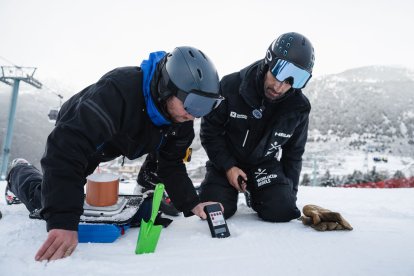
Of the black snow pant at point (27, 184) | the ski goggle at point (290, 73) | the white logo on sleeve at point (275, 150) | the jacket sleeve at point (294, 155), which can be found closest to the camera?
A: the black snow pant at point (27, 184)

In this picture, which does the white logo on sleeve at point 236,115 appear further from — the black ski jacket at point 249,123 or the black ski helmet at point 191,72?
the black ski helmet at point 191,72

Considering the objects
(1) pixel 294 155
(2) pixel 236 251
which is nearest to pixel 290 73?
(1) pixel 294 155

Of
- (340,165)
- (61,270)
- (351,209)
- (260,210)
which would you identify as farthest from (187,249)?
(340,165)

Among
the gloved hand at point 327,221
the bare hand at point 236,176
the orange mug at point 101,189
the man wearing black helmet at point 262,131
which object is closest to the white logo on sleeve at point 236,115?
the man wearing black helmet at point 262,131

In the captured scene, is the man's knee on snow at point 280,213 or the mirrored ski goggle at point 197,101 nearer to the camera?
the mirrored ski goggle at point 197,101

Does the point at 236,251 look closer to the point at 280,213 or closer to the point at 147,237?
the point at 147,237

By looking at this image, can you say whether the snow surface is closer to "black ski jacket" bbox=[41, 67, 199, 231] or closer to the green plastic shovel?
the green plastic shovel

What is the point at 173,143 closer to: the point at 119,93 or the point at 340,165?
the point at 119,93

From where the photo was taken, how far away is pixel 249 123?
2828mm

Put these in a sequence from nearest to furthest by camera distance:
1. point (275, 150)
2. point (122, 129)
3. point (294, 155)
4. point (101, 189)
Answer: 1. point (122, 129)
2. point (101, 189)
3. point (275, 150)
4. point (294, 155)

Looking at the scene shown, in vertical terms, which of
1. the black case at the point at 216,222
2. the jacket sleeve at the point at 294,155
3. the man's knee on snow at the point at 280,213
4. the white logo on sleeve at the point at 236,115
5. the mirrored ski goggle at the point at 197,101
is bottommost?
the man's knee on snow at the point at 280,213

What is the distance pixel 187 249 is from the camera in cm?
194

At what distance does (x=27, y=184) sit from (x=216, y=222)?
1472mm

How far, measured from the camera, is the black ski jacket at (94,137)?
1.65 meters
